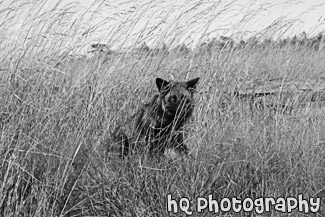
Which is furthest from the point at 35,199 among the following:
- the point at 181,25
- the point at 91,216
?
the point at 181,25

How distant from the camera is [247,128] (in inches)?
94.4

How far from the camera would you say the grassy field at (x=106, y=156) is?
5.96ft

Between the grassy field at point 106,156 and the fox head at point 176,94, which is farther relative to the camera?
the fox head at point 176,94

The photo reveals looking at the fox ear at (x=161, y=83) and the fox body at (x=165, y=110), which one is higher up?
the fox ear at (x=161, y=83)

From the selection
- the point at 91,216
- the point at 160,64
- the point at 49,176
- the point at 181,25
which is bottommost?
the point at 91,216

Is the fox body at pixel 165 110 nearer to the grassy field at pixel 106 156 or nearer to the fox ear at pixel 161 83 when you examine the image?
the fox ear at pixel 161 83

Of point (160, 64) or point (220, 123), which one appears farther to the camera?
point (160, 64)

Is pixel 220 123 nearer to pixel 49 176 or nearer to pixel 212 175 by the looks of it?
pixel 212 175

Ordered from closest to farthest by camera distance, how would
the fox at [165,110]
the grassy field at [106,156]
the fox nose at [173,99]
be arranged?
the grassy field at [106,156], the fox at [165,110], the fox nose at [173,99]

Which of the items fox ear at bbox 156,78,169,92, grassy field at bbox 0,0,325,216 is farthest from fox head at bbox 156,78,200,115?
grassy field at bbox 0,0,325,216

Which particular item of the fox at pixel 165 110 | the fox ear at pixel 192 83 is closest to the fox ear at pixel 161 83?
the fox at pixel 165 110

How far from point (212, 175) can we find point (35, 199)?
0.86m

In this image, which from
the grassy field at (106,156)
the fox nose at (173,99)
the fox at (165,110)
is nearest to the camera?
the grassy field at (106,156)

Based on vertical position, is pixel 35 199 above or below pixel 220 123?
below
